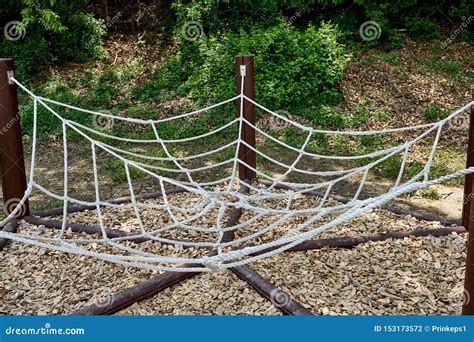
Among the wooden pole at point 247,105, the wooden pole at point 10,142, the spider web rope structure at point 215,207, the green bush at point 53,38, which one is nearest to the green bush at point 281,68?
the spider web rope structure at point 215,207

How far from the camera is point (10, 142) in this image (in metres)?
3.60

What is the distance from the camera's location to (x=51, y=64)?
8438mm

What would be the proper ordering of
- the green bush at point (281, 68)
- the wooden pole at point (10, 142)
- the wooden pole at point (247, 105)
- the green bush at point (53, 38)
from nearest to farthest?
the wooden pole at point (10, 142)
the wooden pole at point (247, 105)
the green bush at point (281, 68)
the green bush at point (53, 38)

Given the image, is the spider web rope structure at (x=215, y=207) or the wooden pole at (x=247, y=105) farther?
the wooden pole at (x=247, y=105)

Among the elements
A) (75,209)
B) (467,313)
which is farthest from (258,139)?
(467,313)

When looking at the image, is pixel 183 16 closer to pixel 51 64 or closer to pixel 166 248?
pixel 51 64

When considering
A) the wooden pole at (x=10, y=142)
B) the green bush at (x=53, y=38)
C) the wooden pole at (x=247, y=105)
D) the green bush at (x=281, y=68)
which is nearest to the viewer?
the wooden pole at (x=10, y=142)

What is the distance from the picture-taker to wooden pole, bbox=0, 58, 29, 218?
3.53 meters

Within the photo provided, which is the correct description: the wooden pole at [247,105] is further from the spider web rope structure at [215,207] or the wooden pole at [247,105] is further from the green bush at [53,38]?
the green bush at [53,38]

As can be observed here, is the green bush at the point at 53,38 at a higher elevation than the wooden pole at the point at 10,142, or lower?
higher

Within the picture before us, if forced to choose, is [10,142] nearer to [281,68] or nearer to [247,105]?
[247,105]


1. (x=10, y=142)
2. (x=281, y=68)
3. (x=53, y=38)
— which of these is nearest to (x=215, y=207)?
(x=10, y=142)

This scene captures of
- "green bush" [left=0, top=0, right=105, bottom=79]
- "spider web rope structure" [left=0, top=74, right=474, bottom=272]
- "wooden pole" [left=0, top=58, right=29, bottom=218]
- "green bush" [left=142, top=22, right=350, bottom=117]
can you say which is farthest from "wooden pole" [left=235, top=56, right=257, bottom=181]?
"green bush" [left=0, top=0, right=105, bottom=79]

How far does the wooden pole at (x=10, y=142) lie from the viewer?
3.53m
